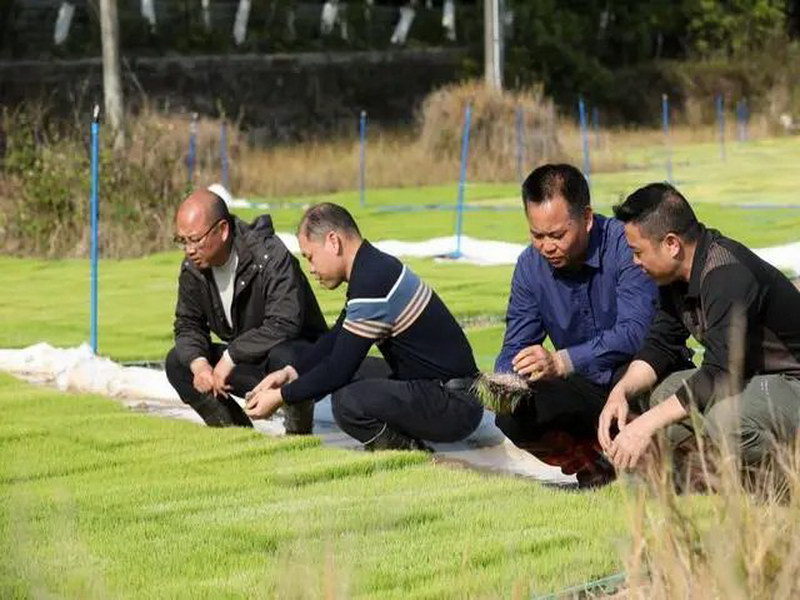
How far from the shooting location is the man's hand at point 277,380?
773 cm

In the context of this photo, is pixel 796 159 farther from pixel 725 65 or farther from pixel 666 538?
pixel 666 538

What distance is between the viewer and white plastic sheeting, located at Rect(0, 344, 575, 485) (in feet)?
25.9

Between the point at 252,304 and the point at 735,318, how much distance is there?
9.55ft

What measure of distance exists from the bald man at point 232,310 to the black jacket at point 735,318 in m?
2.31

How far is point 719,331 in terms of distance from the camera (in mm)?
6094

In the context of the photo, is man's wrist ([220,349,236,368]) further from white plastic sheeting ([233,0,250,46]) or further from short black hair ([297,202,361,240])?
white plastic sheeting ([233,0,250,46])

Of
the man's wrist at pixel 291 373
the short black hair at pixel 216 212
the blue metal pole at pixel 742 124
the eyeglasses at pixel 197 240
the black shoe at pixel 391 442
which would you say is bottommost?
the blue metal pole at pixel 742 124

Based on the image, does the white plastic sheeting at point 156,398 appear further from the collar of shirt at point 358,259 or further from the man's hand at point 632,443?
the man's hand at point 632,443

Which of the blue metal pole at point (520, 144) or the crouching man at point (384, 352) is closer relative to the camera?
the crouching man at point (384, 352)

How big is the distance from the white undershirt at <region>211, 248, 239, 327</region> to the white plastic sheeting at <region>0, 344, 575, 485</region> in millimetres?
644

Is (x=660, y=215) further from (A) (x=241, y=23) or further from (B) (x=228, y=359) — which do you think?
(A) (x=241, y=23)

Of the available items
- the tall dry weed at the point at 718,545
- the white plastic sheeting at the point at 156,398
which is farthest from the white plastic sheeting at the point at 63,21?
the tall dry weed at the point at 718,545

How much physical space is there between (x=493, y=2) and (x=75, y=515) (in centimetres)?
2800

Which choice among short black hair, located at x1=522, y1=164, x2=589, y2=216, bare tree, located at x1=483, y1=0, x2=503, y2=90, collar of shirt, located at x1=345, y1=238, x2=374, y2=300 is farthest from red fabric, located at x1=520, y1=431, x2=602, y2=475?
bare tree, located at x1=483, y1=0, x2=503, y2=90
